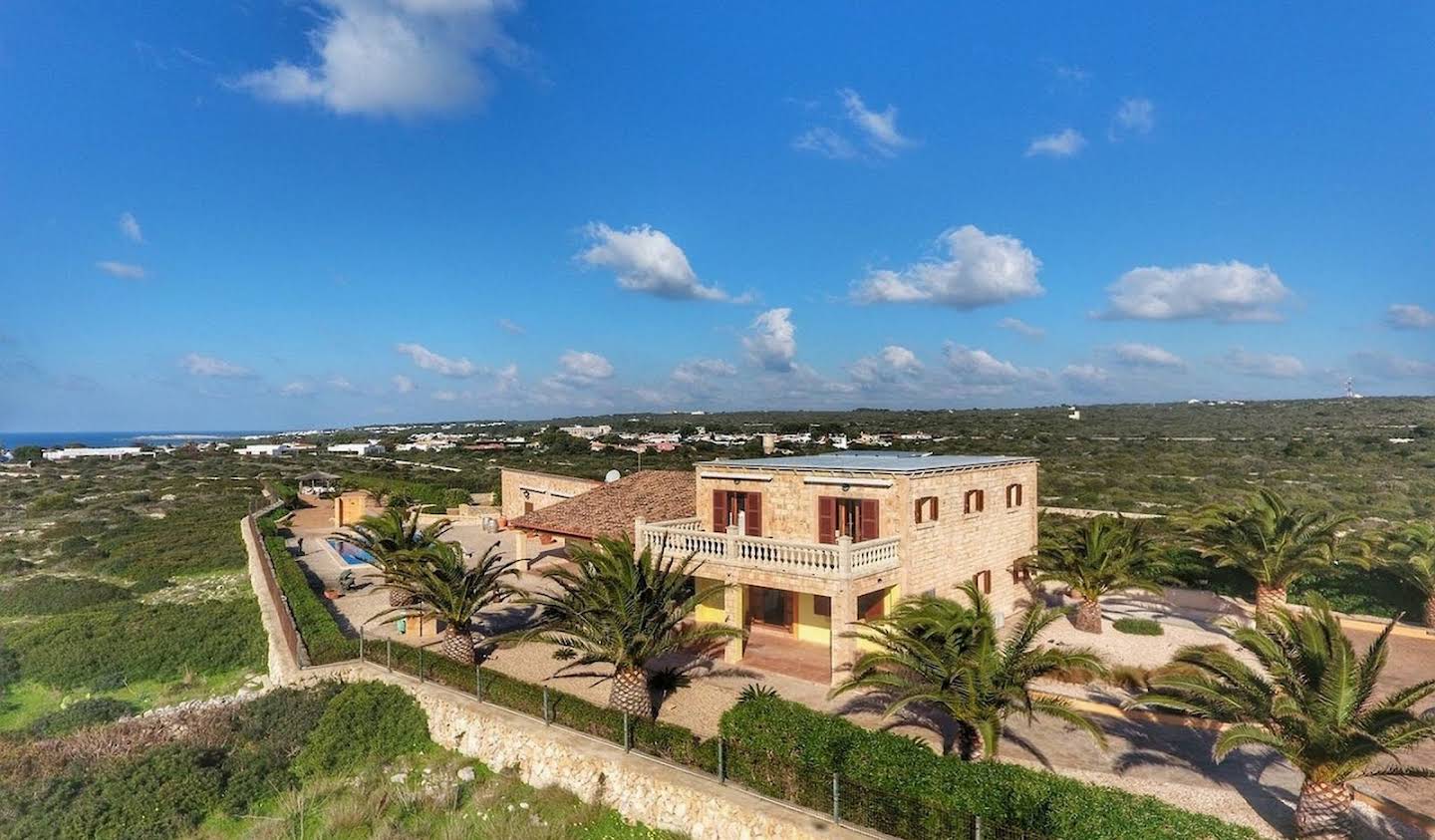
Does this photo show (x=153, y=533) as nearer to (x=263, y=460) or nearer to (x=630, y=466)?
(x=630, y=466)

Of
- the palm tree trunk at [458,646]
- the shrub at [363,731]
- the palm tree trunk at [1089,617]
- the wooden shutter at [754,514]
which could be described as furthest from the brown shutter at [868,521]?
the shrub at [363,731]

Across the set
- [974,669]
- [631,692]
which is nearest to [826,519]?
[631,692]

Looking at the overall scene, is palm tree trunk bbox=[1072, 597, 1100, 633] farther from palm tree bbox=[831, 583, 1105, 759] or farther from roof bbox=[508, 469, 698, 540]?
roof bbox=[508, 469, 698, 540]

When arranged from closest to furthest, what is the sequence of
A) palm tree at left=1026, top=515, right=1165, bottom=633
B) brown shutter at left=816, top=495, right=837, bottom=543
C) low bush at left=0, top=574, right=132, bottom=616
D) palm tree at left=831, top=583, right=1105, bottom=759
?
palm tree at left=831, top=583, right=1105, bottom=759 → brown shutter at left=816, top=495, right=837, bottom=543 → palm tree at left=1026, top=515, right=1165, bottom=633 → low bush at left=0, top=574, right=132, bottom=616

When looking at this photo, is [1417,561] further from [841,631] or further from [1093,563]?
[841,631]

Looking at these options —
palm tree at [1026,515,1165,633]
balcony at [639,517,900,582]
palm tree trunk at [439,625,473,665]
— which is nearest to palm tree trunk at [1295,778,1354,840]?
→ balcony at [639,517,900,582]

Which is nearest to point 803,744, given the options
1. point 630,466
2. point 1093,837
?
point 1093,837
